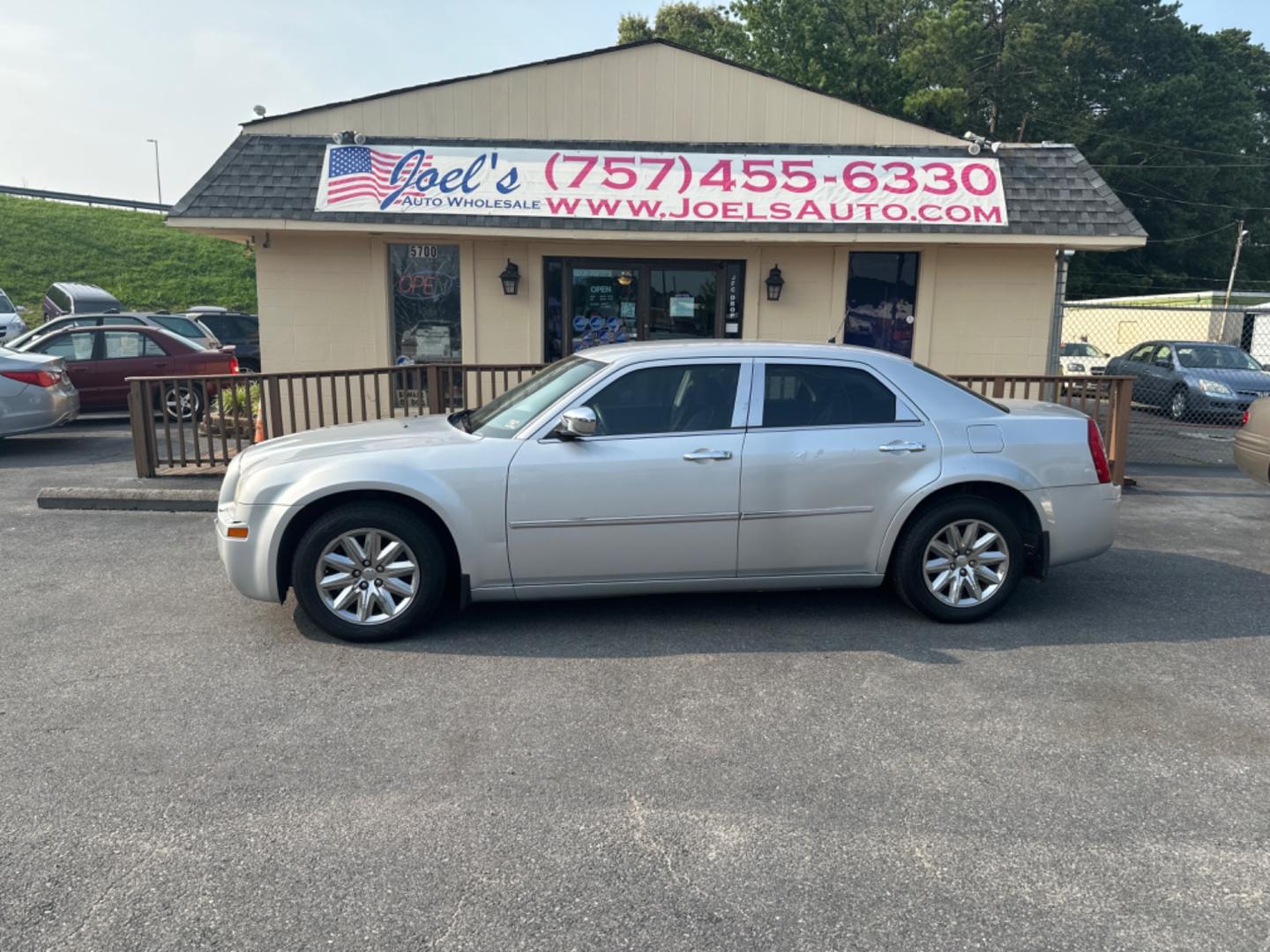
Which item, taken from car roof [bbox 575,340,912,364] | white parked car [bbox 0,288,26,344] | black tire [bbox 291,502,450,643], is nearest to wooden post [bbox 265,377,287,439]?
black tire [bbox 291,502,450,643]

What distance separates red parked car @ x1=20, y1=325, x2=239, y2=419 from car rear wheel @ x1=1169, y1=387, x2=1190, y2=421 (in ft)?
51.1

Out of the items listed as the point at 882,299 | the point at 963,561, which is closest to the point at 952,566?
the point at 963,561

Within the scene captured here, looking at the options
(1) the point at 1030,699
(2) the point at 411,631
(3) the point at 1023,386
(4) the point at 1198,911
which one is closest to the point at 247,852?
(2) the point at 411,631

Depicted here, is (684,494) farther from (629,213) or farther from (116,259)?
(116,259)

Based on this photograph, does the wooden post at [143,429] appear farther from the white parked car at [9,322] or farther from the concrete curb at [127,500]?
the white parked car at [9,322]

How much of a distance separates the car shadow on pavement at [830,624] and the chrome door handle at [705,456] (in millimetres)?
964

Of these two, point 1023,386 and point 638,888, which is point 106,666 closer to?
point 638,888

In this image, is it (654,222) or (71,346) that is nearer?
(654,222)

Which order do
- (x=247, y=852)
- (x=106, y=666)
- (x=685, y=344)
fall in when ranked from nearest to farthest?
(x=247, y=852)
(x=106, y=666)
(x=685, y=344)

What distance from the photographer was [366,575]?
495 centimetres

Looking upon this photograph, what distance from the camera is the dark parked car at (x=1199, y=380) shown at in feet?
51.8

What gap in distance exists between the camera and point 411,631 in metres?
5.02

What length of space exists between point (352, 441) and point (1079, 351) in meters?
23.0

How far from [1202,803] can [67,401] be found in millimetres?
12200
